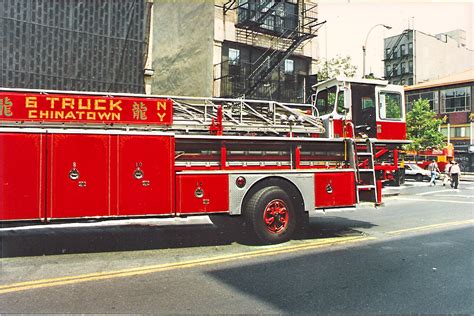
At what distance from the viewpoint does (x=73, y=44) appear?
14211mm

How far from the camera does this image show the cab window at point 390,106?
9289 millimetres

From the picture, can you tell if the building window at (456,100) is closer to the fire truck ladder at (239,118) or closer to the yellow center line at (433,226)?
the yellow center line at (433,226)

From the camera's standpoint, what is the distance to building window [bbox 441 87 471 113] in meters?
50.7

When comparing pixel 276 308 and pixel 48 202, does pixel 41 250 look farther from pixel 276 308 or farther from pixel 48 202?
pixel 276 308

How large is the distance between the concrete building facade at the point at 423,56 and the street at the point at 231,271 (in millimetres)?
59759

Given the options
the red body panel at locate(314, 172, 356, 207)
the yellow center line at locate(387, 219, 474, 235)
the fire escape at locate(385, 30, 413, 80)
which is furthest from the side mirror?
the fire escape at locate(385, 30, 413, 80)

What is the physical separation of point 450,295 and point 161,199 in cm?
418

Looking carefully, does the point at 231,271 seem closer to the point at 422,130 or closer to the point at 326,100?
the point at 326,100

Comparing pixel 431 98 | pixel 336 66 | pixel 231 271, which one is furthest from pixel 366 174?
pixel 431 98

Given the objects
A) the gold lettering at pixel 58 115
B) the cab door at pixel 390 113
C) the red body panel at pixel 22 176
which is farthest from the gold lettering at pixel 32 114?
the cab door at pixel 390 113

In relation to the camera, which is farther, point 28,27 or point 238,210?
point 28,27

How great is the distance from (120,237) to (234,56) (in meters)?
14.5

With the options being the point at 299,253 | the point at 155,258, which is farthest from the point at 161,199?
the point at 299,253

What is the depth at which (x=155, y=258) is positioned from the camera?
257 inches
